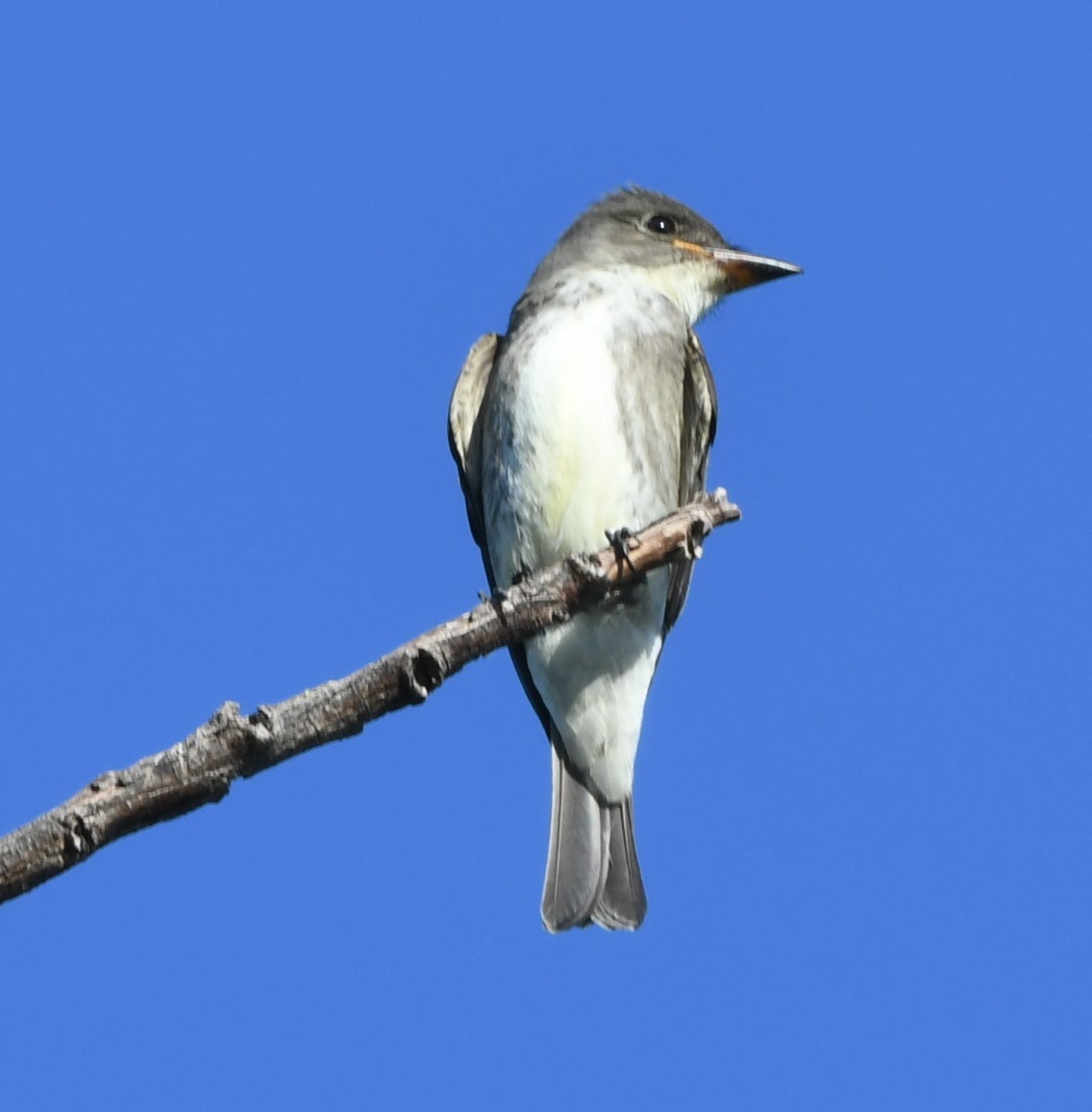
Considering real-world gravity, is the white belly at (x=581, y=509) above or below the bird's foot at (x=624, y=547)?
above

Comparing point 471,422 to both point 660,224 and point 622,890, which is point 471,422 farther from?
point 622,890

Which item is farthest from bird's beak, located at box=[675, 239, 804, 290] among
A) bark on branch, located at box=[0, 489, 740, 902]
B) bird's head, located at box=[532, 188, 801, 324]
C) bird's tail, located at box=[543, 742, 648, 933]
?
bark on branch, located at box=[0, 489, 740, 902]

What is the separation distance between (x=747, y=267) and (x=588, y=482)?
194cm

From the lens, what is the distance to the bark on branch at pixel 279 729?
14.4 feet

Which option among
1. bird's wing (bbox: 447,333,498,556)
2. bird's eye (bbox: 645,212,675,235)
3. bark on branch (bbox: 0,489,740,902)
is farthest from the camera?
bird's eye (bbox: 645,212,675,235)

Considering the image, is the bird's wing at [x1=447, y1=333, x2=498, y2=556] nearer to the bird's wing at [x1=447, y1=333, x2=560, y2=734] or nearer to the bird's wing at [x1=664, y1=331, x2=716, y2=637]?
the bird's wing at [x1=447, y1=333, x2=560, y2=734]

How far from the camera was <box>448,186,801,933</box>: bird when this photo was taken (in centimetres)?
718

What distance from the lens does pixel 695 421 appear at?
761 cm

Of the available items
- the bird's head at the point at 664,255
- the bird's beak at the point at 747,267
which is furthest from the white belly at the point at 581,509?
the bird's beak at the point at 747,267

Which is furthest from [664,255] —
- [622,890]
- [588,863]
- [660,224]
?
[622,890]

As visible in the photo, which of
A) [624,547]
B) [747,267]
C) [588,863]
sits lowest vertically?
[588,863]

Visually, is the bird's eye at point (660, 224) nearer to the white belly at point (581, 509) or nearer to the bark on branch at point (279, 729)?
the white belly at point (581, 509)

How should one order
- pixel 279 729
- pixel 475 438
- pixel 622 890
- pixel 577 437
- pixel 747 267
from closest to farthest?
pixel 279 729 < pixel 577 437 < pixel 622 890 < pixel 475 438 < pixel 747 267

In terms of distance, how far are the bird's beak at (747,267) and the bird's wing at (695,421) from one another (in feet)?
3.11
